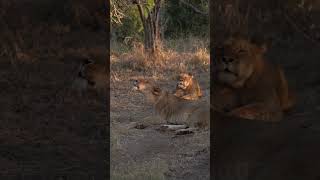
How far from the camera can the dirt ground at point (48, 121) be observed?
292 centimetres

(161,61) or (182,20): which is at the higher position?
(182,20)

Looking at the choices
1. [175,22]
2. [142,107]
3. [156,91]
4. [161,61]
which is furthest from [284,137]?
[175,22]

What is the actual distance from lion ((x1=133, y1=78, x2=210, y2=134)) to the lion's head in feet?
10.6

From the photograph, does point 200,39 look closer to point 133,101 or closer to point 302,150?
point 133,101

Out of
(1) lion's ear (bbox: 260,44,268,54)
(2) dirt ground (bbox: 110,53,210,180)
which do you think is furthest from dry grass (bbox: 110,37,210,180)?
(1) lion's ear (bbox: 260,44,268,54)

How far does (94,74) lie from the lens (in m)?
2.93

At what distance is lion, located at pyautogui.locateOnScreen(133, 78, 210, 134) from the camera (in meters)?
6.02

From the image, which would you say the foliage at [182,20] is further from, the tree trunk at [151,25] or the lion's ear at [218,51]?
the lion's ear at [218,51]

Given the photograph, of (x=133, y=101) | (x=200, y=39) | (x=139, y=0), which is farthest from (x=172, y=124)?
(x=200, y=39)

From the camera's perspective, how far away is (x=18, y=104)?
2.92 meters

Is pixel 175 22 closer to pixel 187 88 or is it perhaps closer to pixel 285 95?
pixel 187 88

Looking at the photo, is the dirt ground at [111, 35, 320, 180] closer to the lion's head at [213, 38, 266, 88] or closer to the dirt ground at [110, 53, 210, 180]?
the lion's head at [213, 38, 266, 88]

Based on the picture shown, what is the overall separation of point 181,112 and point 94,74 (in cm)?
336

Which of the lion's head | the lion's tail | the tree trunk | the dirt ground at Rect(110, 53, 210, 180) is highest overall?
the tree trunk
